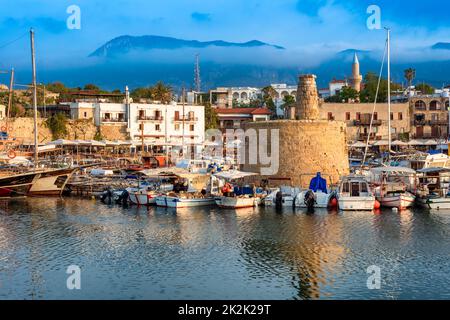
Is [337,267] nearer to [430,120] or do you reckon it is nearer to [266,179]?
[266,179]

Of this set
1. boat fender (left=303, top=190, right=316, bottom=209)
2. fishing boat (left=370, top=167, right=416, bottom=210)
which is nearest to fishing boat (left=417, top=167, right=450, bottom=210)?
fishing boat (left=370, top=167, right=416, bottom=210)

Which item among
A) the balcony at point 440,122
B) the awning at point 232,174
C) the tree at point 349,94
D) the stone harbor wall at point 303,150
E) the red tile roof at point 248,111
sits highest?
the tree at point 349,94

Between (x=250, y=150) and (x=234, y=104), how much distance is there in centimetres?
6587

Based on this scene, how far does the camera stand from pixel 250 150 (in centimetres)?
4328

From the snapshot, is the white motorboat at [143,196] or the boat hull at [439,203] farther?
the white motorboat at [143,196]

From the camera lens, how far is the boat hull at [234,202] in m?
36.3

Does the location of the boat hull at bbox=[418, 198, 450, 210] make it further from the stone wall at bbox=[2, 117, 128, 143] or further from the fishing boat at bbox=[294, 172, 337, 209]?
the stone wall at bbox=[2, 117, 128, 143]

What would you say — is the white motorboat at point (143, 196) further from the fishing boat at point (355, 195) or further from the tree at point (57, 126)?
the tree at point (57, 126)

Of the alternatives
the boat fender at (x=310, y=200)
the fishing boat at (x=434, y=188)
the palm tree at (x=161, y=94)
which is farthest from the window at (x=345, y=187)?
the palm tree at (x=161, y=94)

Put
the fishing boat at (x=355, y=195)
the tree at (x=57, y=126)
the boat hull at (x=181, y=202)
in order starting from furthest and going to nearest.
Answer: the tree at (x=57, y=126)
the boat hull at (x=181, y=202)
the fishing boat at (x=355, y=195)

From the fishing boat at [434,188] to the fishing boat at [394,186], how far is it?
586mm

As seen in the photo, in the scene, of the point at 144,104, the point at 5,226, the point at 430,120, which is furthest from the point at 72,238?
the point at 430,120

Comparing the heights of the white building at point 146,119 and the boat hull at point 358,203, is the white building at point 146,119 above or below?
above

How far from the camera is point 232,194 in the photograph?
3719 cm
